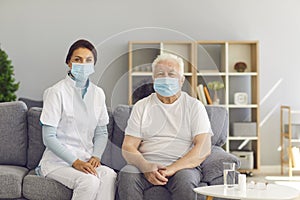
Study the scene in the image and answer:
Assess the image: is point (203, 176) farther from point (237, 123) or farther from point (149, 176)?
point (237, 123)

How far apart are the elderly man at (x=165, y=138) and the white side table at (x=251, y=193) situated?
6.0 inches

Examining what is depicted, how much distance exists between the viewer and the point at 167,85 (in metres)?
3.25

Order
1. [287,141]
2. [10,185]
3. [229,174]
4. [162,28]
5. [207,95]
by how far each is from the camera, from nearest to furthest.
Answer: [229,174] → [10,185] → [207,95] → [162,28] → [287,141]

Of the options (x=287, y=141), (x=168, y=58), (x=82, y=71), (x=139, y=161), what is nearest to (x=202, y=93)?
(x=168, y=58)

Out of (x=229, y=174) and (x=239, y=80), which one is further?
(x=239, y=80)

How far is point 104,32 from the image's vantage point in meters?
6.63

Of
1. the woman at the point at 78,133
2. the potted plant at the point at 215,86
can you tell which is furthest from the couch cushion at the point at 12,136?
the potted plant at the point at 215,86

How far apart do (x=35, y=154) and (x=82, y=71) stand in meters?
0.76

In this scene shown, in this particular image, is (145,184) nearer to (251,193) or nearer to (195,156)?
(195,156)

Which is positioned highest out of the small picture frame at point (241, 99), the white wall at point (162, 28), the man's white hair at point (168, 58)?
the white wall at point (162, 28)

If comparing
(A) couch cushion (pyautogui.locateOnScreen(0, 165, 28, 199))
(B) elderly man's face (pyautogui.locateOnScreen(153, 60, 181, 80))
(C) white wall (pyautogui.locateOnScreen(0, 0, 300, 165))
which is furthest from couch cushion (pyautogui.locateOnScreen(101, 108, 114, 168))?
(C) white wall (pyautogui.locateOnScreen(0, 0, 300, 165))

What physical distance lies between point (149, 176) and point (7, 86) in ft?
10.7

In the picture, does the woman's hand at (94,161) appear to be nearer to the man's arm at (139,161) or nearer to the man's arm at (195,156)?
the man's arm at (139,161)

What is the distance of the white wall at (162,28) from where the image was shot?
21.7 feet
